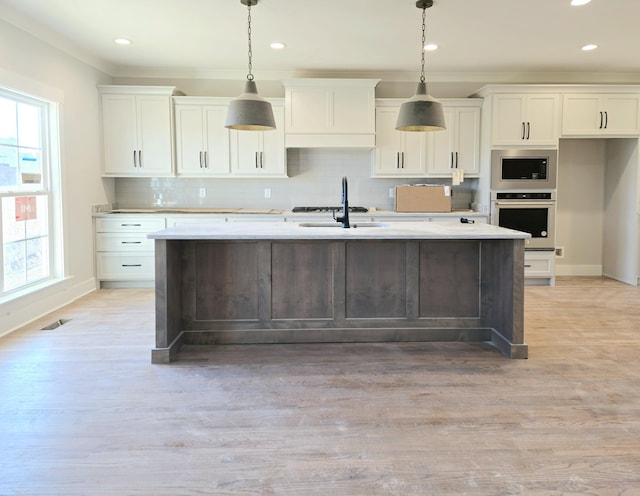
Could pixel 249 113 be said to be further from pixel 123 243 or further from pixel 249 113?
pixel 123 243

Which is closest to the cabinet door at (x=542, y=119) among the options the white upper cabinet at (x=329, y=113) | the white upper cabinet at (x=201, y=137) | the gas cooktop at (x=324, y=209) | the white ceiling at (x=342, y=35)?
the white ceiling at (x=342, y=35)

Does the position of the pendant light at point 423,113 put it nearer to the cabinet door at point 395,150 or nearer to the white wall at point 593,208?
the cabinet door at point 395,150

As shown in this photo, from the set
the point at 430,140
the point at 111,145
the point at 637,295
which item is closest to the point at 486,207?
the point at 430,140

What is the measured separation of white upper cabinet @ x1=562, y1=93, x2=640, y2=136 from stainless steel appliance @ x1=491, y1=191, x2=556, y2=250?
0.87 metres

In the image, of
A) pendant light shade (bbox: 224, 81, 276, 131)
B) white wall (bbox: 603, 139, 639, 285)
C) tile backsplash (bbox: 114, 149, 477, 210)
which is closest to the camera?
A: pendant light shade (bbox: 224, 81, 276, 131)

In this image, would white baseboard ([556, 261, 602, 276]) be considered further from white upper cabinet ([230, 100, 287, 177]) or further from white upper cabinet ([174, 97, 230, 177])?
white upper cabinet ([174, 97, 230, 177])

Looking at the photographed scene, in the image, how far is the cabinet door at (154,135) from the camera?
19.1ft

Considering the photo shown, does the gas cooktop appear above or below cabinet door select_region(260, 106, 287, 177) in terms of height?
below

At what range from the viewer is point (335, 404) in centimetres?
262

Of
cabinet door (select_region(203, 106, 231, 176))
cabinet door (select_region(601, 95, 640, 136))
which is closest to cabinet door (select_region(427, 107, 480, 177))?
cabinet door (select_region(601, 95, 640, 136))

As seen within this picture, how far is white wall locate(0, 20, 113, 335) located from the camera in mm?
4113

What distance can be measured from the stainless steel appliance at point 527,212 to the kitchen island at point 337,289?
234cm

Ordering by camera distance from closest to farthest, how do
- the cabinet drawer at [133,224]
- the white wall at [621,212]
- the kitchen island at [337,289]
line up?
the kitchen island at [337,289]
the cabinet drawer at [133,224]
the white wall at [621,212]

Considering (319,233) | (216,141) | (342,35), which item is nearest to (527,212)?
(342,35)
